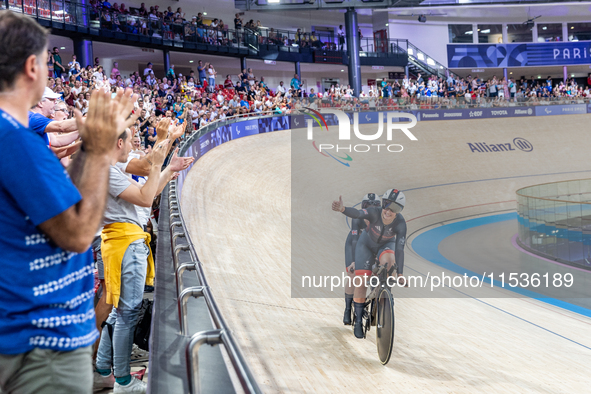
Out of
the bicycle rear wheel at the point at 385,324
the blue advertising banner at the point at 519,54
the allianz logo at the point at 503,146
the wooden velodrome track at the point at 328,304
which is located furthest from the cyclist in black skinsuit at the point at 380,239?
the blue advertising banner at the point at 519,54

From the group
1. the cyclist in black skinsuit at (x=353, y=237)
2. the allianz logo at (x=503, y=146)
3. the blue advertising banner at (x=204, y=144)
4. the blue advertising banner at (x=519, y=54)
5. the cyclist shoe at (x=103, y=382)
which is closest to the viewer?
the cyclist shoe at (x=103, y=382)

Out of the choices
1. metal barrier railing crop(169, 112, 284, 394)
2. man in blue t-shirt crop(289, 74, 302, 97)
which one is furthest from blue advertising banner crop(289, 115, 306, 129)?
metal barrier railing crop(169, 112, 284, 394)

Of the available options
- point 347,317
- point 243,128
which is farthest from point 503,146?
point 347,317

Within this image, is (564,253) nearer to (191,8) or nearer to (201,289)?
(201,289)

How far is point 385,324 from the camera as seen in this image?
367 centimetres

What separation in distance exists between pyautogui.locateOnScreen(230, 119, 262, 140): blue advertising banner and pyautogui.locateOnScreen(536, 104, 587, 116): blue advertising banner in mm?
13253

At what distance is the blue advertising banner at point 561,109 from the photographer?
69.5 feet

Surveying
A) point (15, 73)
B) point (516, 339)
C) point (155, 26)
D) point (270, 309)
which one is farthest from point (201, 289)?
point (155, 26)

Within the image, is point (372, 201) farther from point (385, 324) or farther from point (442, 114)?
point (442, 114)

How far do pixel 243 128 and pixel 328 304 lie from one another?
34.7 feet

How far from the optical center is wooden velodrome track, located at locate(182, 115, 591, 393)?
3.82 meters

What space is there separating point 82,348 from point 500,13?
36627 millimetres

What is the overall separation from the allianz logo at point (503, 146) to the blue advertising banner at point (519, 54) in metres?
14.5

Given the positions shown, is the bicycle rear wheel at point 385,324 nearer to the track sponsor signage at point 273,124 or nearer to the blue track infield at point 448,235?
the blue track infield at point 448,235
